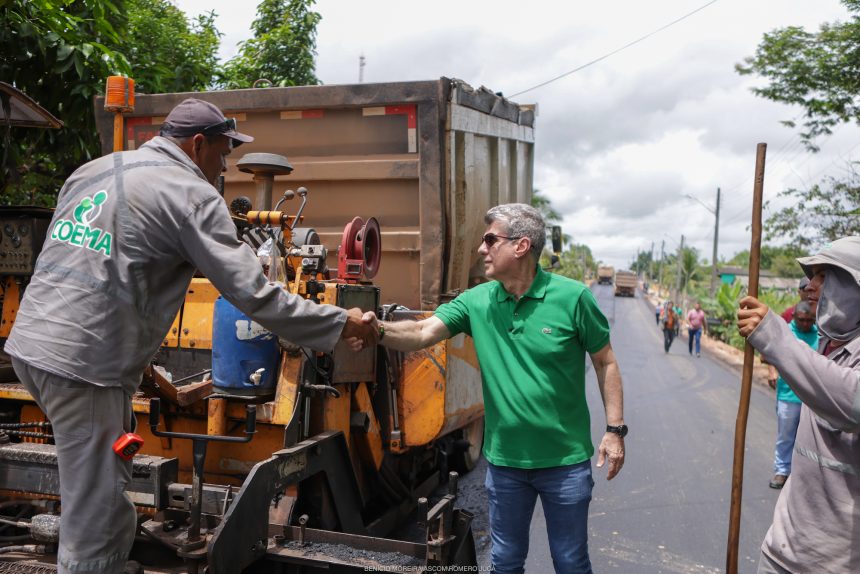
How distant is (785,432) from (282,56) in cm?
889

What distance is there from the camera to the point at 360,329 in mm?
2867

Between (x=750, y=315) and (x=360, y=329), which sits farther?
(x=360, y=329)

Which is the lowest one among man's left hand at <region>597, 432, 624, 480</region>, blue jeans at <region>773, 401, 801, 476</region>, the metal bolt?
blue jeans at <region>773, 401, 801, 476</region>

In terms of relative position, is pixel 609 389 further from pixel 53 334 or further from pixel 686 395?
pixel 686 395

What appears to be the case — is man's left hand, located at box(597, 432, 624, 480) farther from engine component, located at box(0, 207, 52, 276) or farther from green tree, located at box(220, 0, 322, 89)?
green tree, located at box(220, 0, 322, 89)

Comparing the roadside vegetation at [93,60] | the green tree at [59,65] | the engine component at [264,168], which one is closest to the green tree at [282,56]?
the roadside vegetation at [93,60]

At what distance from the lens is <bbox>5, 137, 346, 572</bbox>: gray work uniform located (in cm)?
220

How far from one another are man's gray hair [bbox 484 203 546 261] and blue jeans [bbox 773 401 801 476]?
3.95m

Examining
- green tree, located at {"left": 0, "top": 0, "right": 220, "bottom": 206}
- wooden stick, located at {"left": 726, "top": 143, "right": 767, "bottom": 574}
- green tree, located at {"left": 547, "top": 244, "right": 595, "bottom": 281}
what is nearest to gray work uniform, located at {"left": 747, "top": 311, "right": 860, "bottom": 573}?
wooden stick, located at {"left": 726, "top": 143, "right": 767, "bottom": 574}

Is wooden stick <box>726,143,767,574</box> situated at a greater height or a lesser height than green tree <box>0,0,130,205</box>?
lesser

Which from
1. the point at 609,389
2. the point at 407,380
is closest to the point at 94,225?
the point at 609,389

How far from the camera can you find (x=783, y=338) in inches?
85.7

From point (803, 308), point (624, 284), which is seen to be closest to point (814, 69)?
point (803, 308)

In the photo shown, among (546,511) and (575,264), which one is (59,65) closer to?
(546,511)
